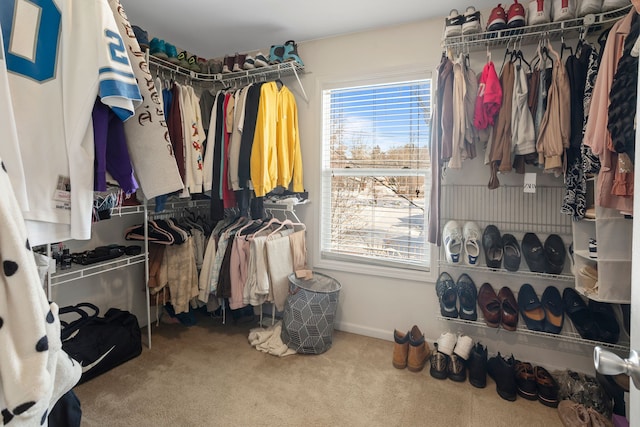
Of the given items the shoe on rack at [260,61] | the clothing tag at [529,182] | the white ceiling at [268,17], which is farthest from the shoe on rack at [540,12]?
the shoe on rack at [260,61]

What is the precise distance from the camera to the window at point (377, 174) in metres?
2.52

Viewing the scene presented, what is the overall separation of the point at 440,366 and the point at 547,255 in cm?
93

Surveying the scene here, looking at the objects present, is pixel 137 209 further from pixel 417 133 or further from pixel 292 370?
pixel 417 133

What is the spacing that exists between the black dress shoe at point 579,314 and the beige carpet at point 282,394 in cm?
47

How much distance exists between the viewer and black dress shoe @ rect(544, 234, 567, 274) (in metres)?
1.95

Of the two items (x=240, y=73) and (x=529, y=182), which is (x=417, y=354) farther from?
(x=240, y=73)

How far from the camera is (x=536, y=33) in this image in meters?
1.92

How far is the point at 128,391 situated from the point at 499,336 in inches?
91.7

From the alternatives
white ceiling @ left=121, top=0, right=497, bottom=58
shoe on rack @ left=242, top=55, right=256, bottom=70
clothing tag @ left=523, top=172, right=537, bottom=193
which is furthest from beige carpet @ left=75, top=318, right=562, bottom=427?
white ceiling @ left=121, top=0, right=497, bottom=58

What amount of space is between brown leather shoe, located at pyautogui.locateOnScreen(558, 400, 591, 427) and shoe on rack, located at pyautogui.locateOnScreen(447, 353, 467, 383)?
48cm

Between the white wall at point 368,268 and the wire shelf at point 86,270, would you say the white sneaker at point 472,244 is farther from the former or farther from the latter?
the wire shelf at point 86,270

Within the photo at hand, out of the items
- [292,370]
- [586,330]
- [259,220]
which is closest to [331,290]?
[292,370]

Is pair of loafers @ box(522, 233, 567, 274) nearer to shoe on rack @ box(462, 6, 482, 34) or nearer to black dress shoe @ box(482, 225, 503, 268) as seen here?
black dress shoe @ box(482, 225, 503, 268)

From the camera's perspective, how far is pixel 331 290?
2.45 metres
